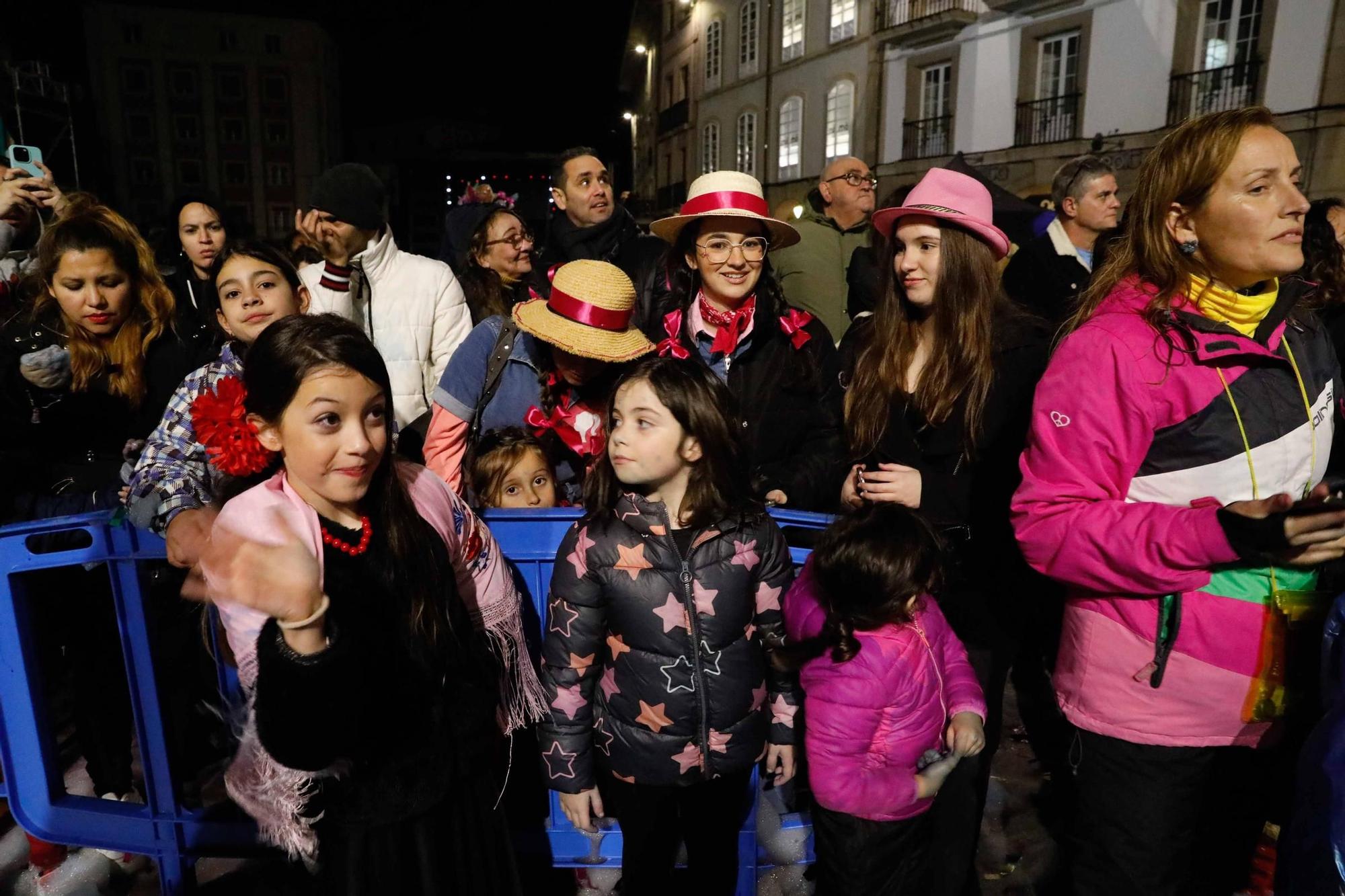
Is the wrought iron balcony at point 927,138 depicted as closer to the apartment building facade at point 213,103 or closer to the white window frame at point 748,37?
the white window frame at point 748,37

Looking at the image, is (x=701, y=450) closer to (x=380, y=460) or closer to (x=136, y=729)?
(x=380, y=460)

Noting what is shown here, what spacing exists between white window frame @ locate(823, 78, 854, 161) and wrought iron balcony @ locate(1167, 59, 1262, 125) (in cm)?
624

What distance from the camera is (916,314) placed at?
2529 millimetres

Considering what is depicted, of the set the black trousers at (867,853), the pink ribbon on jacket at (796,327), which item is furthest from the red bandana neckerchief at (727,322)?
the black trousers at (867,853)

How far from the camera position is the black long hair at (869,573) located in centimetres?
189

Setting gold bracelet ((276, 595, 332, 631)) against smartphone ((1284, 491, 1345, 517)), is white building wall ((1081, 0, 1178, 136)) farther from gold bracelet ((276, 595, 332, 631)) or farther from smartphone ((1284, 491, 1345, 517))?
gold bracelet ((276, 595, 332, 631))

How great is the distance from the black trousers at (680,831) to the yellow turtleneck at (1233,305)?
159 centimetres

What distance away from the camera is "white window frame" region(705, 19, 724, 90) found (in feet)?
67.5

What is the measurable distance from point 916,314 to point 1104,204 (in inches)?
124

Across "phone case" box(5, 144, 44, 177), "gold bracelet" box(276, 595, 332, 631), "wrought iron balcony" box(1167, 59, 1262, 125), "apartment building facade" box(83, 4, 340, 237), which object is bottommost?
"gold bracelet" box(276, 595, 332, 631)

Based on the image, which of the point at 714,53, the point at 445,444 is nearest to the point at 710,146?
the point at 714,53

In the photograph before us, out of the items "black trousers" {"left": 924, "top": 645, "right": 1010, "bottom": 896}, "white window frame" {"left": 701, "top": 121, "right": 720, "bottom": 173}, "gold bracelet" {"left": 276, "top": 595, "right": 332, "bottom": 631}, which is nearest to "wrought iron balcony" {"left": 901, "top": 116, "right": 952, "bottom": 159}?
"white window frame" {"left": 701, "top": 121, "right": 720, "bottom": 173}

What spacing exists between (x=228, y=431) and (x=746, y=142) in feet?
67.4

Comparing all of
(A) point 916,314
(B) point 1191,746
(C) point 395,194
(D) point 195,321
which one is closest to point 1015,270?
(A) point 916,314
